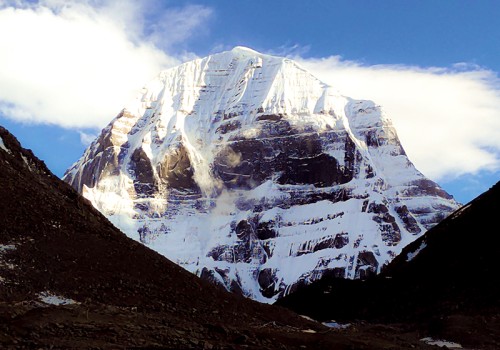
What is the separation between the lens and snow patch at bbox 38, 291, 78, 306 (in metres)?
32.4

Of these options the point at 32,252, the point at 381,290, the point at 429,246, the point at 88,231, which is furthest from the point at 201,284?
the point at 429,246

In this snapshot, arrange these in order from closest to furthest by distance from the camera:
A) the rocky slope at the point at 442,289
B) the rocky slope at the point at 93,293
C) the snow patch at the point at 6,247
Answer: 1. the rocky slope at the point at 93,293
2. the snow patch at the point at 6,247
3. the rocky slope at the point at 442,289

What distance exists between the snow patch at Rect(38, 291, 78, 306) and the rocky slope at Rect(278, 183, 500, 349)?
17.1 metres

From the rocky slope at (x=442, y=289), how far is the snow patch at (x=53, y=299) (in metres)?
17.1

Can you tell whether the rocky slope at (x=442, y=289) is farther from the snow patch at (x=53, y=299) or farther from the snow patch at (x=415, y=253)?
the snow patch at (x=53, y=299)

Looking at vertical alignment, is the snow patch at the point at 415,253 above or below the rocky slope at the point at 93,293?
above

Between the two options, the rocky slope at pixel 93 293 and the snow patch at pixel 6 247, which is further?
the snow patch at pixel 6 247

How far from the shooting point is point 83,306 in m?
28.8

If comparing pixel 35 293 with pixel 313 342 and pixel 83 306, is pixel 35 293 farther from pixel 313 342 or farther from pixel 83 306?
pixel 313 342

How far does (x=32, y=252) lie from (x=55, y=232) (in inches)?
124

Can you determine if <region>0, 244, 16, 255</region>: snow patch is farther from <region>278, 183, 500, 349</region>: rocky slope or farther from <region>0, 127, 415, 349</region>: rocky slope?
<region>278, 183, 500, 349</region>: rocky slope

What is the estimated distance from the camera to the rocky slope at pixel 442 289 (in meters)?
39.3

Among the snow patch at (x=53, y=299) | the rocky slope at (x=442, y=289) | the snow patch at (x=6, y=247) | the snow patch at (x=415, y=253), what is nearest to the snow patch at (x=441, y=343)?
the rocky slope at (x=442, y=289)

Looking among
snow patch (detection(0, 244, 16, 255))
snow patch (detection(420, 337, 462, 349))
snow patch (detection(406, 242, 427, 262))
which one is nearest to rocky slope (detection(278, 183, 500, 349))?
snow patch (detection(406, 242, 427, 262))
